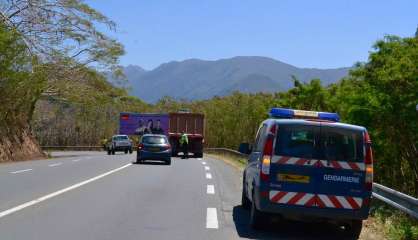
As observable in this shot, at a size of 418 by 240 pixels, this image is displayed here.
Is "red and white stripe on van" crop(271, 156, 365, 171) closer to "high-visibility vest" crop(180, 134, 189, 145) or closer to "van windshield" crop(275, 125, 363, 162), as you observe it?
"van windshield" crop(275, 125, 363, 162)

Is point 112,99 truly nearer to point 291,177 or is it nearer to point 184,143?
point 184,143

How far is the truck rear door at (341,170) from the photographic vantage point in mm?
9070

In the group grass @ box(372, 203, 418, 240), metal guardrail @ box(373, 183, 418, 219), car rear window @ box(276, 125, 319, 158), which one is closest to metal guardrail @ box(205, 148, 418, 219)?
metal guardrail @ box(373, 183, 418, 219)

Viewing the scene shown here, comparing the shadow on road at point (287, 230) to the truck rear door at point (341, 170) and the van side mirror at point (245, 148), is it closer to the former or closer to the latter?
the truck rear door at point (341, 170)

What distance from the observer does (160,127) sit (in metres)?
53.8

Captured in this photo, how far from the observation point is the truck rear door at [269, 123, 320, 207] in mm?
9094

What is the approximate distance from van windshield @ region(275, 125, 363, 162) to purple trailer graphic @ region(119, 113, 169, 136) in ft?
145

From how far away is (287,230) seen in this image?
10039 mm

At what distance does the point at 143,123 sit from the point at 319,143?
160 ft

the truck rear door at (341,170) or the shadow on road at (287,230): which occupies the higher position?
the truck rear door at (341,170)

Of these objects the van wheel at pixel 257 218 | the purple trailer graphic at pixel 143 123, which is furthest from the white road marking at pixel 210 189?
the purple trailer graphic at pixel 143 123

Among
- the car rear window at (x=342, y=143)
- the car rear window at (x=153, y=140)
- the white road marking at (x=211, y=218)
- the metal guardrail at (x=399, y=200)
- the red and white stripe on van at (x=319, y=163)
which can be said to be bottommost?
the white road marking at (x=211, y=218)

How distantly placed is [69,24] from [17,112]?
690 centimetres

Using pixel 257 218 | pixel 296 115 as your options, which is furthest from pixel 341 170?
pixel 296 115
